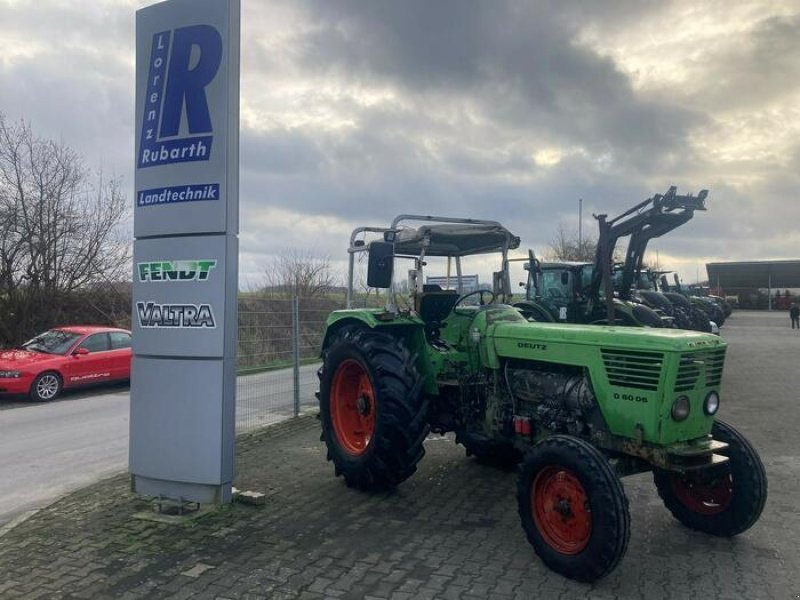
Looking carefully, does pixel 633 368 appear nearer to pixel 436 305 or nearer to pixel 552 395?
pixel 552 395

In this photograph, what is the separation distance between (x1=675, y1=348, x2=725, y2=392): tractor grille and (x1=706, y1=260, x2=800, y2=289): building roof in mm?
66503

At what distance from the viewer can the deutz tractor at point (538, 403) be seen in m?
4.22

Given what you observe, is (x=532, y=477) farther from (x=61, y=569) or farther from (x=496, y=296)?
(x=61, y=569)

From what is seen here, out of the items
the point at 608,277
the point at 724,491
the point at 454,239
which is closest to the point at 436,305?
the point at 454,239

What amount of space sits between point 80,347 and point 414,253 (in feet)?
30.4

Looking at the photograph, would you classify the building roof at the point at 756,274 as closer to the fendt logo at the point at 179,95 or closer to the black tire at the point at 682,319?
the black tire at the point at 682,319

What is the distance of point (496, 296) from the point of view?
661cm

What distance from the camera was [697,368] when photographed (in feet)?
14.3

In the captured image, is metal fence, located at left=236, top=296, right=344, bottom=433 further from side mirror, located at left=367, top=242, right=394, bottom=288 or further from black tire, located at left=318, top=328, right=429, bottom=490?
side mirror, located at left=367, top=242, right=394, bottom=288

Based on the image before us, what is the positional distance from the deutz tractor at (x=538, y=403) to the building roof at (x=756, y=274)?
6599cm

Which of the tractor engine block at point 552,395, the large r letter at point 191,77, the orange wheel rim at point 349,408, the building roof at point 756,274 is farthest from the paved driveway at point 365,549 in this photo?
the building roof at point 756,274

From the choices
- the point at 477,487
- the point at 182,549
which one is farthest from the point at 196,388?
the point at 477,487

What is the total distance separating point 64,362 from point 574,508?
11319 mm

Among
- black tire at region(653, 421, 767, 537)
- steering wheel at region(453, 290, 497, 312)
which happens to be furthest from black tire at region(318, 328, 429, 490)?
black tire at region(653, 421, 767, 537)
